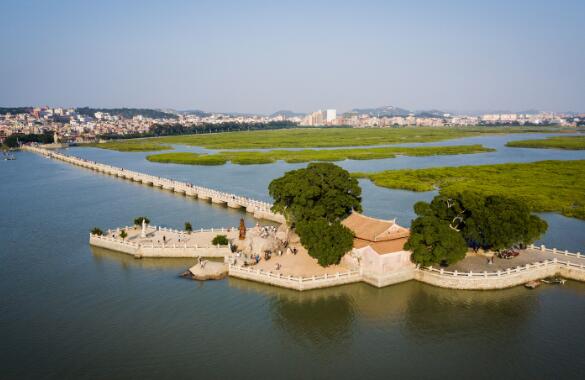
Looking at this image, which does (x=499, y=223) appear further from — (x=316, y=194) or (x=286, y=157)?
(x=286, y=157)

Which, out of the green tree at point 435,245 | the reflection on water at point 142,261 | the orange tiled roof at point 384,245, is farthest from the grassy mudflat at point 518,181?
the reflection on water at point 142,261

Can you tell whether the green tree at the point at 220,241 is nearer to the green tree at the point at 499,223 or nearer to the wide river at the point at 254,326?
the wide river at the point at 254,326

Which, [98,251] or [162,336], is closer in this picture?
[162,336]

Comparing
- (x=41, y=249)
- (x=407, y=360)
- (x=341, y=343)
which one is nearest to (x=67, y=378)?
(x=341, y=343)

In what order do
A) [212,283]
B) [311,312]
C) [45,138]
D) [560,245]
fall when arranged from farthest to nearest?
[45,138]
[560,245]
[212,283]
[311,312]

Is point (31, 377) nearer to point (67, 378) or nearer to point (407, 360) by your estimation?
point (67, 378)

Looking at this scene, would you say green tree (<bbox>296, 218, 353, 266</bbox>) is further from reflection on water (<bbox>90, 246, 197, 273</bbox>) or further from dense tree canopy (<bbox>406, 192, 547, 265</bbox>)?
reflection on water (<bbox>90, 246, 197, 273</bbox>)
